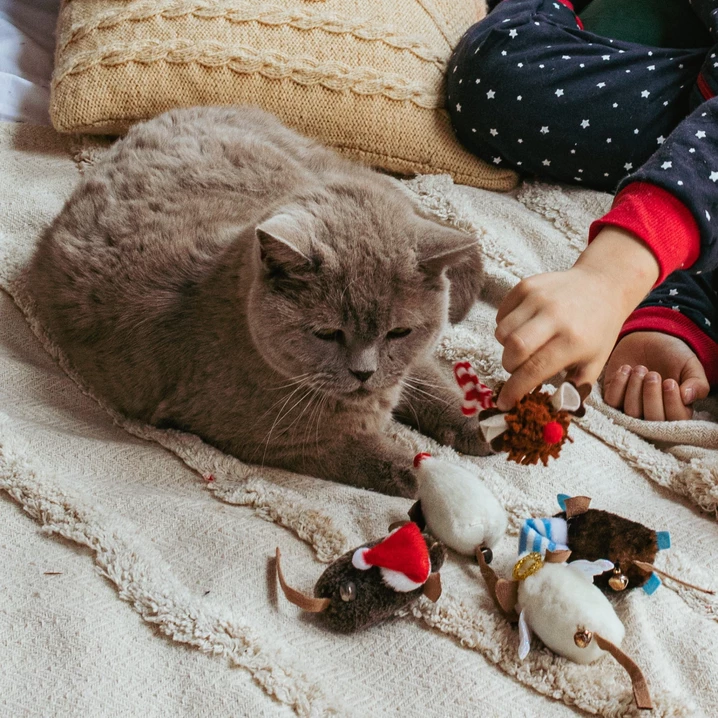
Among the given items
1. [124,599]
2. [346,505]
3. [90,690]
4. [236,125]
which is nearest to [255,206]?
[236,125]

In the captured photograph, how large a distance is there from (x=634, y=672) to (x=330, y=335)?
0.57m

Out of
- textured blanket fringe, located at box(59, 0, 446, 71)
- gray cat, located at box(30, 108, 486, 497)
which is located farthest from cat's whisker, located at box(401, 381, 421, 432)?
textured blanket fringe, located at box(59, 0, 446, 71)

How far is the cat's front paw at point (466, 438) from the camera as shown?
1184 millimetres

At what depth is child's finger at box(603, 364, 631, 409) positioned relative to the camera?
4.27 feet

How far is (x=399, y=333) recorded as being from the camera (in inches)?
42.3

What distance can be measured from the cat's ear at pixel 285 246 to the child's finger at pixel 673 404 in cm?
70

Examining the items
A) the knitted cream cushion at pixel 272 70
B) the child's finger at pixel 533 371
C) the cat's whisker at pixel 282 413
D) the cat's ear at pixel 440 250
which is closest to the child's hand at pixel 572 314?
the child's finger at pixel 533 371

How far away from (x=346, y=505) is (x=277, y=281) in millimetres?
344

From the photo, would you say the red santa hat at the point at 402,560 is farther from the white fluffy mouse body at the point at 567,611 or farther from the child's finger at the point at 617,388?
the child's finger at the point at 617,388

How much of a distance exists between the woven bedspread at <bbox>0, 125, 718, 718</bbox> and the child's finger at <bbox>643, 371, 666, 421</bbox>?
53 mm

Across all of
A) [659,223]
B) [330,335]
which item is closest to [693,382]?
[659,223]

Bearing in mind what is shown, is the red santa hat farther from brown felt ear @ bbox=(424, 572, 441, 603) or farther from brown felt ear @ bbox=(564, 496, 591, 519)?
brown felt ear @ bbox=(564, 496, 591, 519)

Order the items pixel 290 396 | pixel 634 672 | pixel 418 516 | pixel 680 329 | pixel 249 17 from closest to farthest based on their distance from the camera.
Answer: pixel 634 672
pixel 418 516
pixel 290 396
pixel 680 329
pixel 249 17

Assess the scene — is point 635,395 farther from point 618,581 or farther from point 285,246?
point 285,246
